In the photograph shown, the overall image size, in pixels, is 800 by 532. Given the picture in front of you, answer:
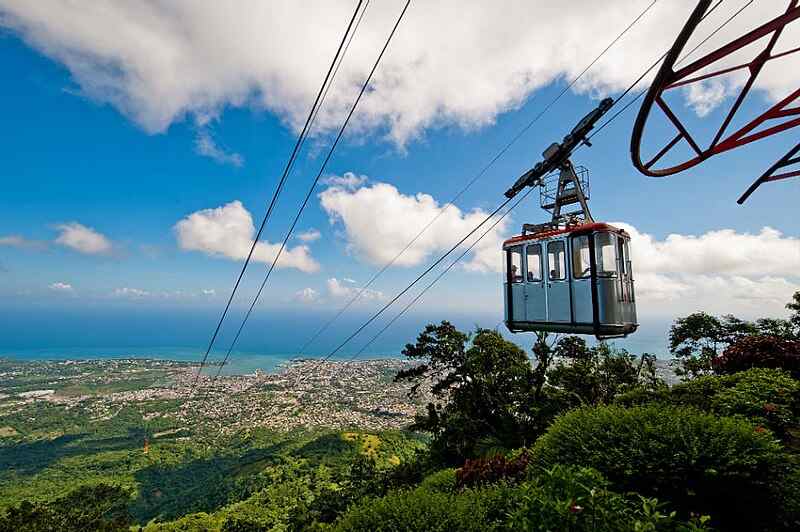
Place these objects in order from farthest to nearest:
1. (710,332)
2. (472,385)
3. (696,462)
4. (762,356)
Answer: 1. (710,332)
2. (472,385)
3. (762,356)
4. (696,462)

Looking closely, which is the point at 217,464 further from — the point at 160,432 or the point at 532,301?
the point at 532,301

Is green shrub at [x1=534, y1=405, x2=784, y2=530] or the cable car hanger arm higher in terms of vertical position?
the cable car hanger arm

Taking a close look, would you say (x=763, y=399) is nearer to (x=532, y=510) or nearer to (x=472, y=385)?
(x=532, y=510)

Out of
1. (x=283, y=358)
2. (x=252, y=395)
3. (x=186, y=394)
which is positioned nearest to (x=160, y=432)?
(x=252, y=395)

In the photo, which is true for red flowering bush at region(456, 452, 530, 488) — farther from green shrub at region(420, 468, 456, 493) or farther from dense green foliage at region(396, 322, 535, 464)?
dense green foliage at region(396, 322, 535, 464)

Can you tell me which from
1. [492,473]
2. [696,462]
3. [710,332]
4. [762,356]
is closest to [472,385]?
[762,356]

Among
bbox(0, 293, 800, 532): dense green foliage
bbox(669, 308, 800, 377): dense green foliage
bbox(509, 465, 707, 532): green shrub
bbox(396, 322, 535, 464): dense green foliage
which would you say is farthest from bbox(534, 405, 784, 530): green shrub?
bbox(669, 308, 800, 377): dense green foliage
